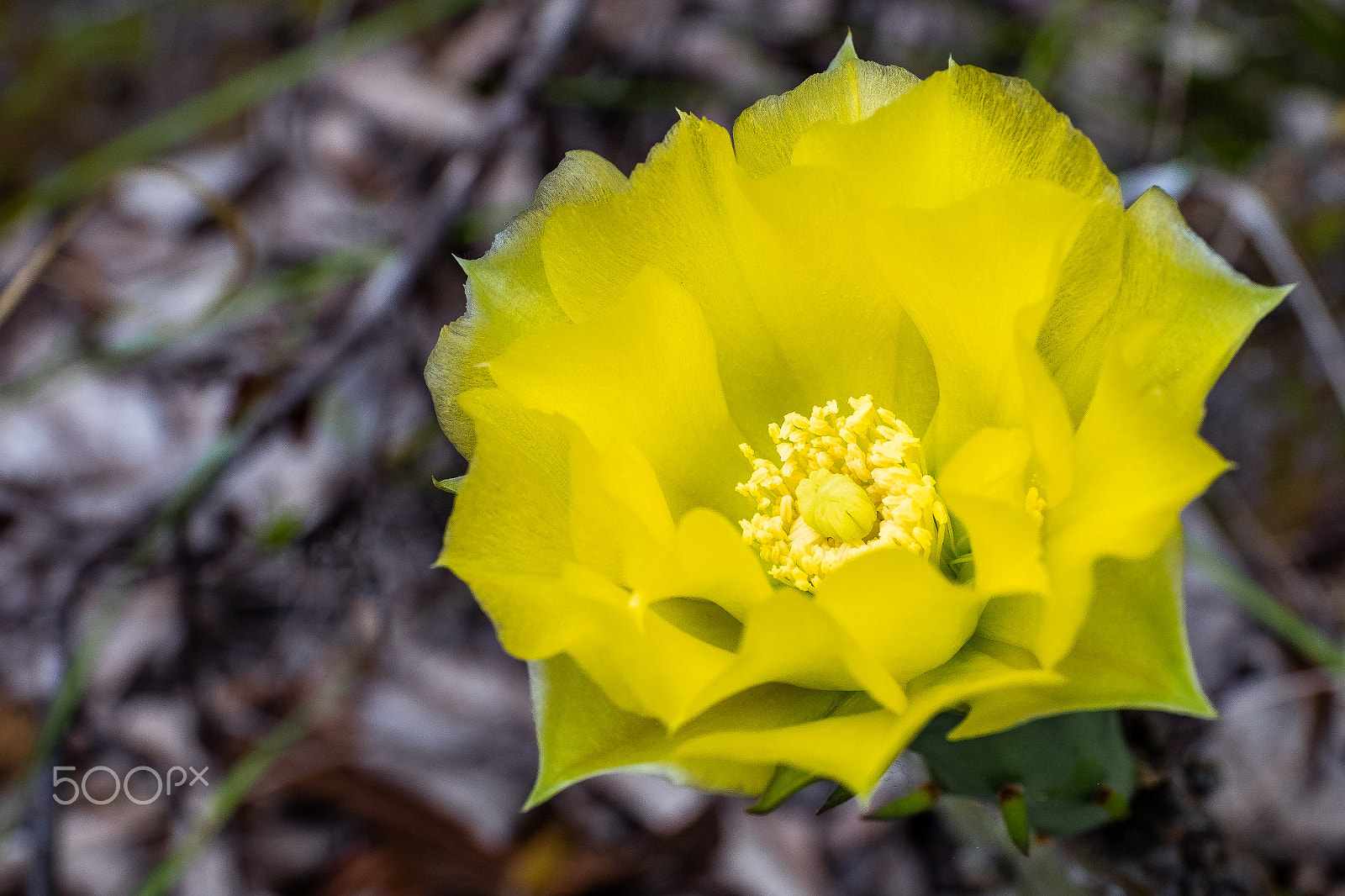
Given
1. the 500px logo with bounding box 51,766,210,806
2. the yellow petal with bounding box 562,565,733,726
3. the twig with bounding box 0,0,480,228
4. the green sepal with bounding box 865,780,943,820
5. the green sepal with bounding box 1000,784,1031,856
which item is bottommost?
the 500px logo with bounding box 51,766,210,806

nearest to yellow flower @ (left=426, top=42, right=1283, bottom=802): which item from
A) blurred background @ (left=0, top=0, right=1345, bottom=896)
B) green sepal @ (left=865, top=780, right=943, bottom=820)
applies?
green sepal @ (left=865, top=780, right=943, bottom=820)

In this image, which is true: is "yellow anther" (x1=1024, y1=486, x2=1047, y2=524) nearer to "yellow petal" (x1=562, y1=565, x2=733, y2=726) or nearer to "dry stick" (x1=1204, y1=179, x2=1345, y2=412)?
"yellow petal" (x1=562, y1=565, x2=733, y2=726)

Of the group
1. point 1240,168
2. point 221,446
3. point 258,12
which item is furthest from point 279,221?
point 1240,168

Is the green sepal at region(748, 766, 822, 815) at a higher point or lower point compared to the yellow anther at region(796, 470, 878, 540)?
lower

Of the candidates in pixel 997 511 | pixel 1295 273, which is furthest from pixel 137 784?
pixel 1295 273

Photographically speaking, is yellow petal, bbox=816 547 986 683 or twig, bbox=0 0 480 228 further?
twig, bbox=0 0 480 228

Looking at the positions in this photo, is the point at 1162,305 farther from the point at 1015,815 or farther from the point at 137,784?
the point at 137,784
